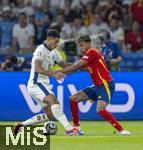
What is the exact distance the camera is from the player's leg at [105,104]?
52.3 ft

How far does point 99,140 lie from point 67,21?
35.2ft

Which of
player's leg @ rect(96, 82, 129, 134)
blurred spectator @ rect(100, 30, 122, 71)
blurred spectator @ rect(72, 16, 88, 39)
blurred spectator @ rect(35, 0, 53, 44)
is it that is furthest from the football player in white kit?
blurred spectator @ rect(35, 0, 53, 44)

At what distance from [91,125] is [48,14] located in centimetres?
703

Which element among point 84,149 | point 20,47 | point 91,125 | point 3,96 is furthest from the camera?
point 20,47

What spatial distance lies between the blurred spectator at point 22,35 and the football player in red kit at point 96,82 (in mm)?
8092

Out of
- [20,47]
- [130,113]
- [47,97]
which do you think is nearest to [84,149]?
[47,97]

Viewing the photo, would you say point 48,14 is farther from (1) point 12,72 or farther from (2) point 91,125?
(2) point 91,125

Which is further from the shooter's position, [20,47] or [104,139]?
[20,47]

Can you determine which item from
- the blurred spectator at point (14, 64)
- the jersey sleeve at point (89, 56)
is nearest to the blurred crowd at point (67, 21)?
the blurred spectator at point (14, 64)

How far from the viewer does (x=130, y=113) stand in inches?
803

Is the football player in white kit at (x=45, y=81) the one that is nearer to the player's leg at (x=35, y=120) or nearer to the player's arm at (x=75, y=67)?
the player's leg at (x=35, y=120)

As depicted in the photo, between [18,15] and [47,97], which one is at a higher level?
[18,15]

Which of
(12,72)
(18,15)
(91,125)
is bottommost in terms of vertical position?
(91,125)

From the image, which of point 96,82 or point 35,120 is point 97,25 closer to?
point 96,82
